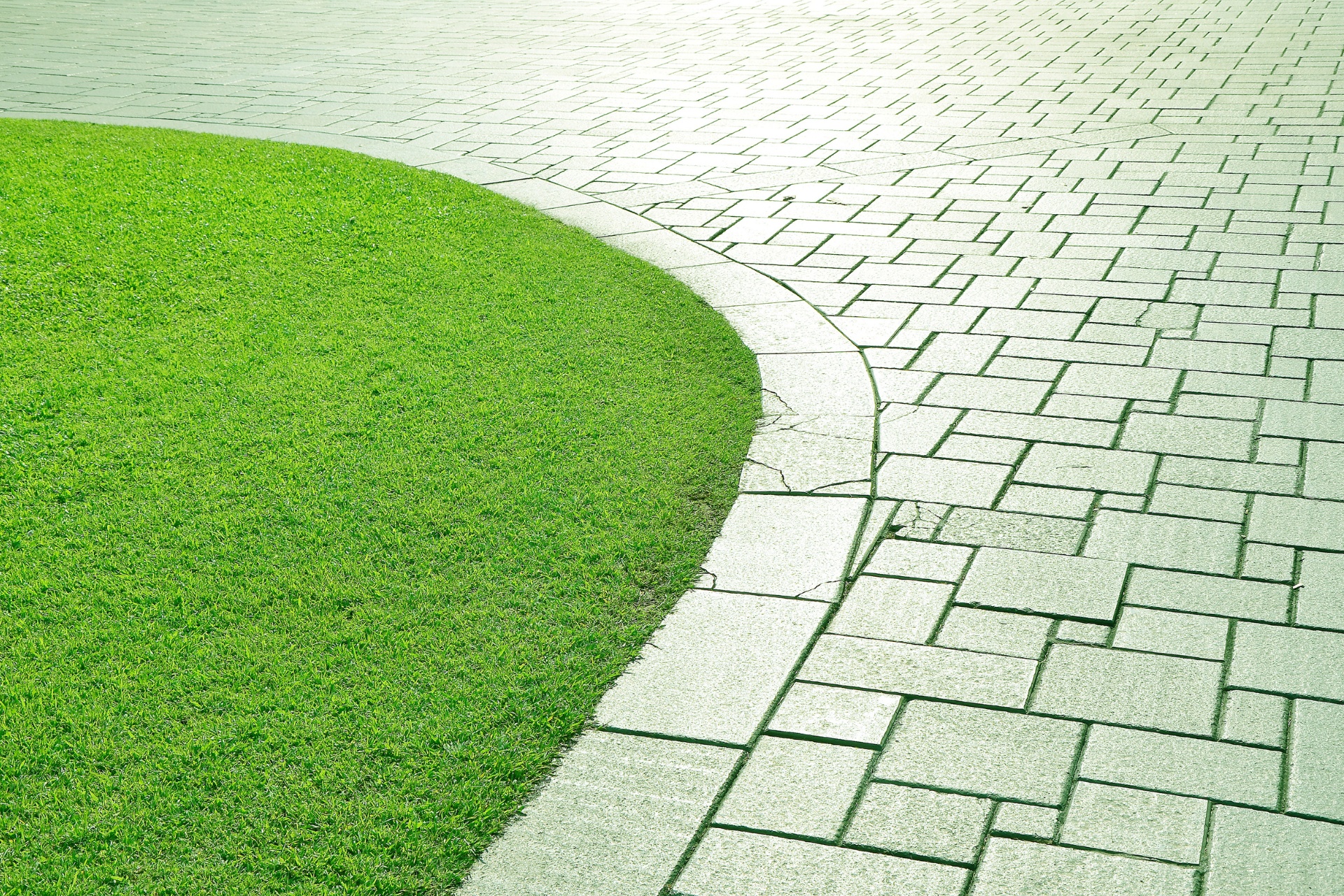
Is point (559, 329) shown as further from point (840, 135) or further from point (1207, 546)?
point (840, 135)

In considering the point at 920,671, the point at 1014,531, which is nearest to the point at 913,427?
the point at 1014,531

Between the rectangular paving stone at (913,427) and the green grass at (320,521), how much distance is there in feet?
1.61

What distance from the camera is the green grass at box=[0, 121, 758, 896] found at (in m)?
2.54

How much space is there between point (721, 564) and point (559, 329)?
1.89 m

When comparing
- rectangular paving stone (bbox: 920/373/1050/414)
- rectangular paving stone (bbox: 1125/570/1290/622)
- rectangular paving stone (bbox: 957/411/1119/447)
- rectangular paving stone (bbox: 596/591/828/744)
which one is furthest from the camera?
rectangular paving stone (bbox: 920/373/1050/414)

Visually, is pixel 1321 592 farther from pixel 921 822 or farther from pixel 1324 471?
pixel 921 822

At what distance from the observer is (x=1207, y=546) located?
3.39m

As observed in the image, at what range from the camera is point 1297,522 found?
3.48 metres

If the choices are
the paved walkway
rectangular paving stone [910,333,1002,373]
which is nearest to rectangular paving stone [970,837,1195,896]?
the paved walkway

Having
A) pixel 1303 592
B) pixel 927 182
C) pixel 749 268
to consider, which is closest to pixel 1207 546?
pixel 1303 592

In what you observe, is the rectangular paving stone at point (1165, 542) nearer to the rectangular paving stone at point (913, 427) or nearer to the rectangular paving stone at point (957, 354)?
the rectangular paving stone at point (913, 427)

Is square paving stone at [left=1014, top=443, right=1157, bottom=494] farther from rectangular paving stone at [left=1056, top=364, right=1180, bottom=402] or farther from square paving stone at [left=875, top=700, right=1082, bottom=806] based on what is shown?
square paving stone at [left=875, top=700, right=1082, bottom=806]

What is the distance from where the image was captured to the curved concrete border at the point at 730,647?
2430 millimetres

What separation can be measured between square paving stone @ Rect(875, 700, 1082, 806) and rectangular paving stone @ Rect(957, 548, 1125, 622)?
0.48 m
